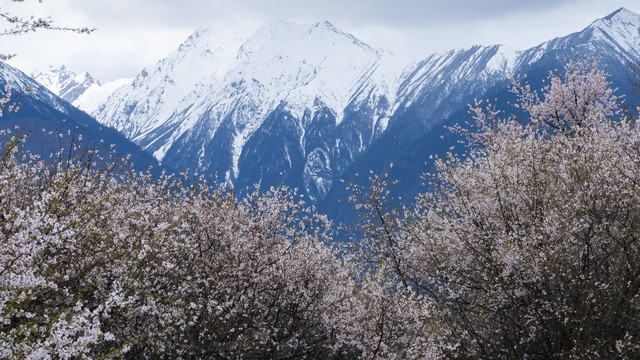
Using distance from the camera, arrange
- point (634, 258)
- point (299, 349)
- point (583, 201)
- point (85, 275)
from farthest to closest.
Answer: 1. point (299, 349)
2. point (583, 201)
3. point (634, 258)
4. point (85, 275)

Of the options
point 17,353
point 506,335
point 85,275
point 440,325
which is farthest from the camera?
point 440,325

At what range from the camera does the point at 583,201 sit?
457 inches

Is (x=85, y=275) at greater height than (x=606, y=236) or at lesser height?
lesser

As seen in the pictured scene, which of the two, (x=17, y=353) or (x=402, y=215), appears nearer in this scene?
(x=17, y=353)

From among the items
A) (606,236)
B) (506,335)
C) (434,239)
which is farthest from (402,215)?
(606,236)

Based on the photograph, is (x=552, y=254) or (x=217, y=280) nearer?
(x=552, y=254)

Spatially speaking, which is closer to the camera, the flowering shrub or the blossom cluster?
the blossom cluster

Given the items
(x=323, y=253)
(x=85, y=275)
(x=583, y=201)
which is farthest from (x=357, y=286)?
(x=85, y=275)

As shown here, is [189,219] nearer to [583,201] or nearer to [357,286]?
[357,286]

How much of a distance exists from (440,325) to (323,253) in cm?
550

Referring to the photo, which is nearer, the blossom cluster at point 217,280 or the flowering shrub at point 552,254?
the blossom cluster at point 217,280

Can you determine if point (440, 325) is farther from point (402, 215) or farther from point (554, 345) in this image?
point (402, 215)

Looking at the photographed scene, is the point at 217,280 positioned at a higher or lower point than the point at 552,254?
higher

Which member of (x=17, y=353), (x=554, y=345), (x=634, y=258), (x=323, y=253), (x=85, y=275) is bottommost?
(x=17, y=353)
